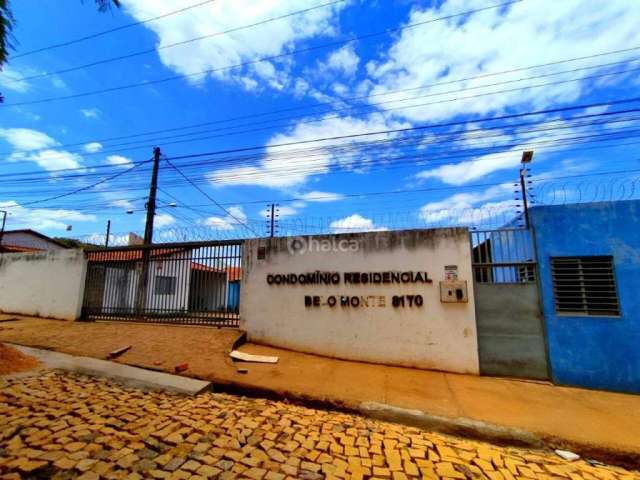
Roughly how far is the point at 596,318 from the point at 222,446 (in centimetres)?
621

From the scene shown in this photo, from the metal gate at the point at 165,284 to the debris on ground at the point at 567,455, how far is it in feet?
20.2

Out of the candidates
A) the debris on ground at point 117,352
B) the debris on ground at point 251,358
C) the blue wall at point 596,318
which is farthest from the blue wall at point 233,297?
the blue wall at point 596,318

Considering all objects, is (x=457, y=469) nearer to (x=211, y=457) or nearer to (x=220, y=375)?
(x=211, y=457)

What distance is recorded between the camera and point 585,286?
221 inches

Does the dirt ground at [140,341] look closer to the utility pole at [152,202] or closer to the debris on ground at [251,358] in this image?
the debris on ground at [251,358]

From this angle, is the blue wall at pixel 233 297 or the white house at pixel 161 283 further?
the white house at pixel 161 283

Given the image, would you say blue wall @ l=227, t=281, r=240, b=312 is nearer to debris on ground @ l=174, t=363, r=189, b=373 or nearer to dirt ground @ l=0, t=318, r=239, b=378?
dirt ground @ l=0, t=318, r=239, b=378

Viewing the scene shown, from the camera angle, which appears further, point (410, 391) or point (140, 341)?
point (140, 341)

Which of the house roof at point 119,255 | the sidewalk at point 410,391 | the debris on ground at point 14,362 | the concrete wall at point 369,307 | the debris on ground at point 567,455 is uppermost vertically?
the house roof at point 119,255

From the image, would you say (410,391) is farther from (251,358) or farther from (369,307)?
(251,358)

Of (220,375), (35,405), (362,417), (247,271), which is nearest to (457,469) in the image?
(362,417)

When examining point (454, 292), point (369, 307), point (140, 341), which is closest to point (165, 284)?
point (140, 341)

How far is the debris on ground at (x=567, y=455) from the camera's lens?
3.36 m

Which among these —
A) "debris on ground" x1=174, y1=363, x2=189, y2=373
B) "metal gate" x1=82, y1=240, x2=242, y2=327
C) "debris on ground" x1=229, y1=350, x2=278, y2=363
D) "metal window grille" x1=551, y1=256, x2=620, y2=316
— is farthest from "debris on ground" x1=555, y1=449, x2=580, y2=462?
"metal gate" x1=82, y1=240, x2=242, y2=327
